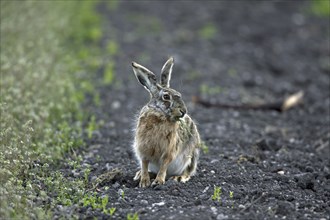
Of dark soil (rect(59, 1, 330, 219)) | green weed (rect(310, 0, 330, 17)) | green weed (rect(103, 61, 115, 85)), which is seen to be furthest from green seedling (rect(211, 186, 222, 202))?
green weed (rect(310, 0, 330, 17))

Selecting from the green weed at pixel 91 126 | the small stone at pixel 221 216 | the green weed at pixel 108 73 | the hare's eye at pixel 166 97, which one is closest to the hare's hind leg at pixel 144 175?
the hare's eye at pixel 166 97

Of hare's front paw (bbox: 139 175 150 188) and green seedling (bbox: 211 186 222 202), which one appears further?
hare's front paw (bbox: 139 175 150 188)

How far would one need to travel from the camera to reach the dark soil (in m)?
7.34

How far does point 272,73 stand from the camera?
14648 millimetres

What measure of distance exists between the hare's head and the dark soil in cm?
78

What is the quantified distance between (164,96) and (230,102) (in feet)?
16.1

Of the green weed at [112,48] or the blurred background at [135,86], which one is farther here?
the green weed at [112,48]

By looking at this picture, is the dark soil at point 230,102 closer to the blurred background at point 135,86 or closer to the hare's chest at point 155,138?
the blurred background at point 135,86

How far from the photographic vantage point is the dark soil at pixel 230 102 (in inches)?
289

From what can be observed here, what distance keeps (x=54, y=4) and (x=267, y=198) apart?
30.7ft

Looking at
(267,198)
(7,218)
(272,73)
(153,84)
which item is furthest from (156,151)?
(272,73)

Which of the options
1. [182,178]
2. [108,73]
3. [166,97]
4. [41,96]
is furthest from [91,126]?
[108,73]

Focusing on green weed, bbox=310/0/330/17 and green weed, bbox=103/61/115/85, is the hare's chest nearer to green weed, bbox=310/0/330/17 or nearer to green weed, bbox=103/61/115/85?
green weed, bbox=103/61/115/85

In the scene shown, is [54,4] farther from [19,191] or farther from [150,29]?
[19,191]
